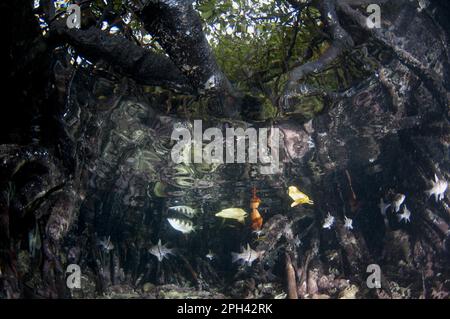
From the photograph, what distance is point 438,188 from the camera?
36.7ft

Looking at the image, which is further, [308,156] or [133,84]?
[308,156]

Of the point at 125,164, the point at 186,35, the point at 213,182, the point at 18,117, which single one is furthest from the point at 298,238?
the point at 18,117

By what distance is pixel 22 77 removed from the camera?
230 inches

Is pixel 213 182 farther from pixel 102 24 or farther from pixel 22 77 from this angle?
pixel 22 77

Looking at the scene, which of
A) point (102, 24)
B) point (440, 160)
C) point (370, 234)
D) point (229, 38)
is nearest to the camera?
point (102, 24)

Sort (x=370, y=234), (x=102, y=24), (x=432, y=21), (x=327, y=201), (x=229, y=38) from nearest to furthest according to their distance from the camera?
(x=102, y=24)
(x=229, y=38)
(x=432, y=21)
(x=370, y=234)
(x=327, y=201)

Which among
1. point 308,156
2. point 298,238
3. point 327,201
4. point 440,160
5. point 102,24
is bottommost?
point 298,238

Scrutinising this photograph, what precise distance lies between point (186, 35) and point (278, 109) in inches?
199

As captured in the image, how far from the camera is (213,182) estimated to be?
57.1ft

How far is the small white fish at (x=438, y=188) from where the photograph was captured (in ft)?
36.7

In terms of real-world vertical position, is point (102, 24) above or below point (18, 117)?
above

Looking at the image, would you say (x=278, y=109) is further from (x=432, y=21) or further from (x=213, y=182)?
(x=213, y=182)

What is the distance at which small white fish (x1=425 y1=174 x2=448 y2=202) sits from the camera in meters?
11.2

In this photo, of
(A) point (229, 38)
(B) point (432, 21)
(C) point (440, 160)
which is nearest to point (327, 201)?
(C) point (440, 160)
